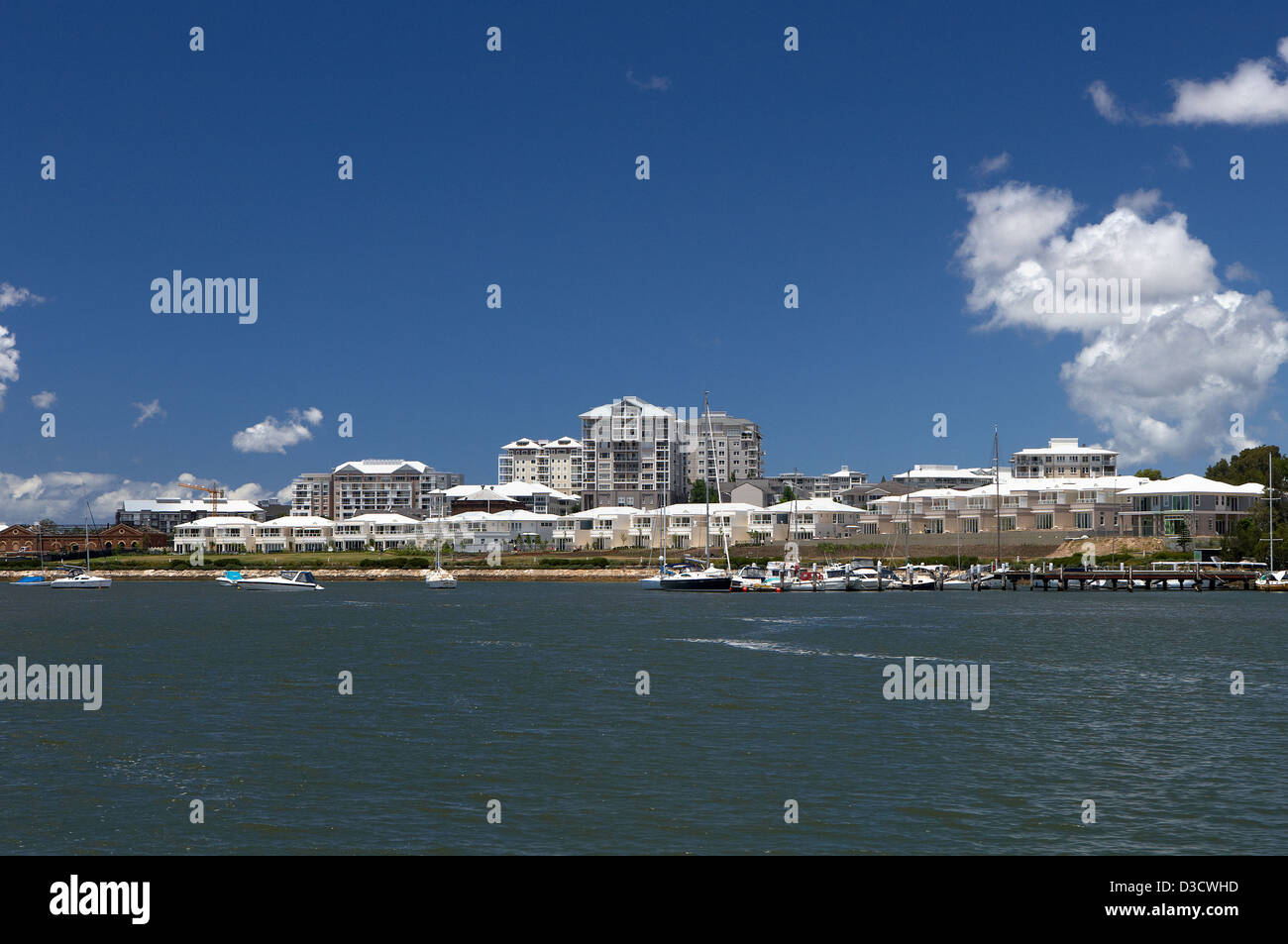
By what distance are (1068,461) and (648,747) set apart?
18335cm

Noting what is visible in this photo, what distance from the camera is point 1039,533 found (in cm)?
14450

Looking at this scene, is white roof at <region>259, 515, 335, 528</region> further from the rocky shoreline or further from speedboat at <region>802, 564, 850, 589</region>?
speedboat at <region>802, 564, 850, 589</region>

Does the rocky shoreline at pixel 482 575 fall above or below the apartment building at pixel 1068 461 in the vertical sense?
below

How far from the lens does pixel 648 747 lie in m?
29.7

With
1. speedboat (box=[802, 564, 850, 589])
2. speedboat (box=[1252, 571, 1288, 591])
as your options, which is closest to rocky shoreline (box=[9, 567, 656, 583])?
speedboat (box=[802, 564, 850, 589])

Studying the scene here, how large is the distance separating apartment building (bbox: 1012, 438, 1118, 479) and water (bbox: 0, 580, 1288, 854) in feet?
457

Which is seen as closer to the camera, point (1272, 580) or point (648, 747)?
point (648, 747)

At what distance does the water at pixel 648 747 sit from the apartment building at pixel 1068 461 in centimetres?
13940

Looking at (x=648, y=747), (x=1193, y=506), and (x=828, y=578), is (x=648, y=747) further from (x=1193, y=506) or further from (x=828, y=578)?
(x=1193, y=506)

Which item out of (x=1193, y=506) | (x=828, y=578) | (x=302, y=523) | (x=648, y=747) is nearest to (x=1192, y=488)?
(x=1193, y=506)

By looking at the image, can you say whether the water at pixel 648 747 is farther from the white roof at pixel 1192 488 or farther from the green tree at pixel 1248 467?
the green tree at pixel 1248 467

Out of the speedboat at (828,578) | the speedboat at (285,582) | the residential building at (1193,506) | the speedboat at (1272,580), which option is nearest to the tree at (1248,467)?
the residential building at (1193,506)

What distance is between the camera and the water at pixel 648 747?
21.2m
